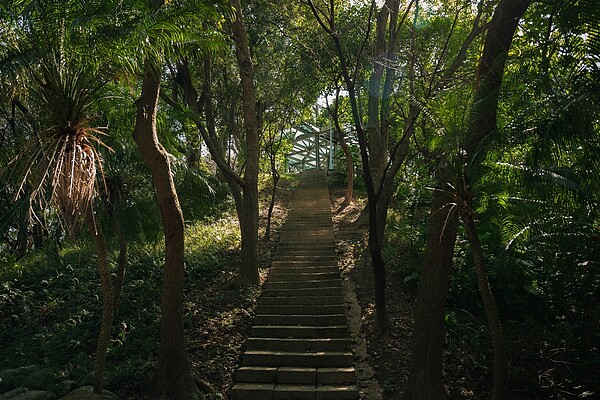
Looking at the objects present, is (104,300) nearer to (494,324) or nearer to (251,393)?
(251,393)

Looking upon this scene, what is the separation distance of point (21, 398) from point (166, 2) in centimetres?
547

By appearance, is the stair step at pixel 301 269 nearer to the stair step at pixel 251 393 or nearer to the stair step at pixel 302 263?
the stair step at pixel 302 263

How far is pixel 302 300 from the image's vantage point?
9445 millimetres

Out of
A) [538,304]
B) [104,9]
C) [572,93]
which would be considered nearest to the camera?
[572,93]

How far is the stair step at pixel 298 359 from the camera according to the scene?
7.41 meters

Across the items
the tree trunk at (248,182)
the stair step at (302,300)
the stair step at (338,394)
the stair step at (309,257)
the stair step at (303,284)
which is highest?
the tree trunk at (248,182)

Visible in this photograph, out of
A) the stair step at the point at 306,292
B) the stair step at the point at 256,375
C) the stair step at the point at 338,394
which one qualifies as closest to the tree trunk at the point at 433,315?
the stair step at the point at 338,394

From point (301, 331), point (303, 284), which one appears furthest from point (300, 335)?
point (303, 284)

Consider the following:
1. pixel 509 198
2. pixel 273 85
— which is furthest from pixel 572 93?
pixel 273 85

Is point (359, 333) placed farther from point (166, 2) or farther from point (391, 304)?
point (166, 2)

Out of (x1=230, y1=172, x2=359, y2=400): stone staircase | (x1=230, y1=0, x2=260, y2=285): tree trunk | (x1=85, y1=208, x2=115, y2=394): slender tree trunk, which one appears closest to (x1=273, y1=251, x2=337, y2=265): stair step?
(x1=230, y1=172, x2=359, y2=400): stone staircase

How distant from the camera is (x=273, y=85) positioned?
14.5 metres

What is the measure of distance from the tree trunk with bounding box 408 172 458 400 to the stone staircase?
1171 mm

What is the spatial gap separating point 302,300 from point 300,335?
121cm
